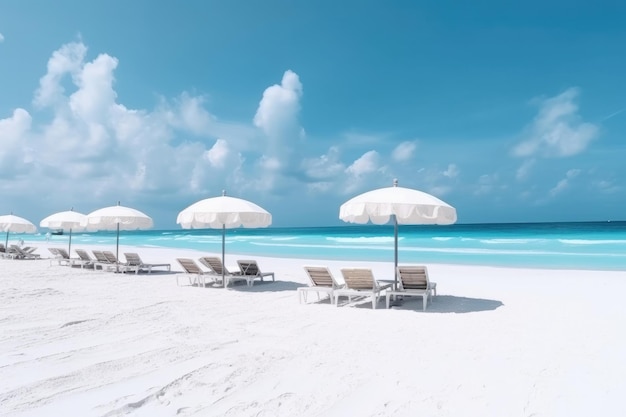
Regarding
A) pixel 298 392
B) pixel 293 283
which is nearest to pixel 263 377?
pixel 298 392

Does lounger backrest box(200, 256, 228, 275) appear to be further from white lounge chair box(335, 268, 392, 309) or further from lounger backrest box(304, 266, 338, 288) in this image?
white lounge chair box(335, 268, 392, 309)

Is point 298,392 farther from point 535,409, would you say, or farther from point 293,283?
point 293,283

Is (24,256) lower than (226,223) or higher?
lower

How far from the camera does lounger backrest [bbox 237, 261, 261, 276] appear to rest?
32.7ft

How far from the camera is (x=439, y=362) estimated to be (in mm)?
4227

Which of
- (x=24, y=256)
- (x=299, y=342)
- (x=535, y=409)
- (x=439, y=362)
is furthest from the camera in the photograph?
(x=24, y=256)

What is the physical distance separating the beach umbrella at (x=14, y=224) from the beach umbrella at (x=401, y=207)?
53.1ft

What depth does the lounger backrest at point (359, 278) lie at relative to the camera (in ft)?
23.7

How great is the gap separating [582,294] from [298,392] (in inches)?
289

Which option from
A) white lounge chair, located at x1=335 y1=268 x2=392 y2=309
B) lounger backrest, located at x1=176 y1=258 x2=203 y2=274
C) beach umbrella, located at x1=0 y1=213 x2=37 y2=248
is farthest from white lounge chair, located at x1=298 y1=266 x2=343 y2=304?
beach umbrella, located at x1=0 y1=213 x2=37 y2=248

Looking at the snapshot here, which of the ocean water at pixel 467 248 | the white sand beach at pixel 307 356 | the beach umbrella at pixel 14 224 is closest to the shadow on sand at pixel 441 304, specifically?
the white sand beach at pixel 307 356

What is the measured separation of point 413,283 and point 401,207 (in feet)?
4.65

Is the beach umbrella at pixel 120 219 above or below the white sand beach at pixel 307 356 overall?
above

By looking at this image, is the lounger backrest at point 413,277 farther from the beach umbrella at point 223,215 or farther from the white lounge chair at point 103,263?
the white lounge chair at point 103,263
